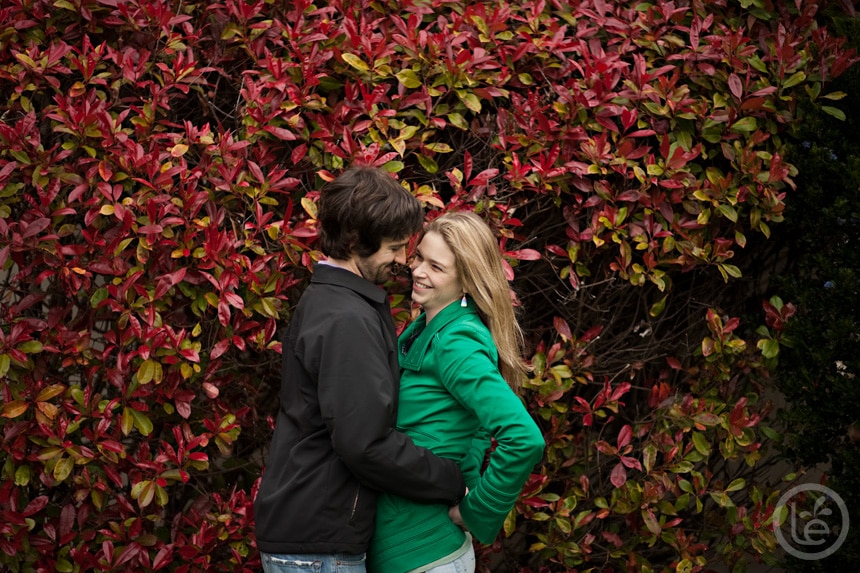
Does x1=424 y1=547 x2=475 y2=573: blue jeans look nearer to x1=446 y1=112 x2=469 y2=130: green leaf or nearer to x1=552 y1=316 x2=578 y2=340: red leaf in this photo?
x1=552 y1=316 x2=578 y2=340: red leaf

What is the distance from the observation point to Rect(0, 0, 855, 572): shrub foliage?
10.3ft

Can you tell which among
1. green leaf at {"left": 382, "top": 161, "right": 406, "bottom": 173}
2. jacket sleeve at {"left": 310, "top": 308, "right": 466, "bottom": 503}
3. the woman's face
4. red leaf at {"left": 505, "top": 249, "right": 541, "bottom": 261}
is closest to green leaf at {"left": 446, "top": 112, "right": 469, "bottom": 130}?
green leaf at {"left": 382, "top": 161, "right": 406, "bottom": 173}

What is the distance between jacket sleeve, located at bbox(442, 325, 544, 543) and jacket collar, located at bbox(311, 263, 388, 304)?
22 cm

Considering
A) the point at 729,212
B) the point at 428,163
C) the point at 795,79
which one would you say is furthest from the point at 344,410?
the point at 795,79

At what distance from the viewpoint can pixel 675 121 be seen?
11.9ft

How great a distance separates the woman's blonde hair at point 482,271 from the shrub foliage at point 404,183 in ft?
2.26

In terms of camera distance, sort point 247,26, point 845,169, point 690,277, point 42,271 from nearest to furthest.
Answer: point 42,271 < point 247,26 < point 845,169 < point 690,277

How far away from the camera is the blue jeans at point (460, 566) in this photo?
8.00 ft

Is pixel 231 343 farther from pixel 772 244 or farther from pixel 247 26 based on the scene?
pixel 772 244

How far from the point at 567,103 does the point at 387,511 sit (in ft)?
5.83

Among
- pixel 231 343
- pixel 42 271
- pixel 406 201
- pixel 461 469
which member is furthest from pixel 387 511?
pixel 42 271

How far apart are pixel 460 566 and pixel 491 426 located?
0.44 meters

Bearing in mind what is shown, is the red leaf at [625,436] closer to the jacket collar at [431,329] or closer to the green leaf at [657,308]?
the green leaf at [657,308]

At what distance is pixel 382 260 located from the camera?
98.0 inches
